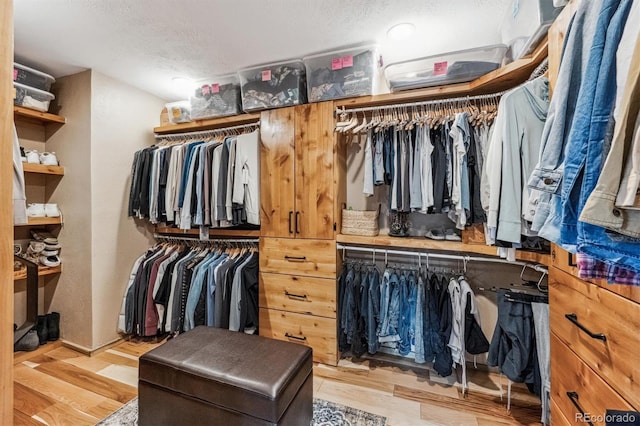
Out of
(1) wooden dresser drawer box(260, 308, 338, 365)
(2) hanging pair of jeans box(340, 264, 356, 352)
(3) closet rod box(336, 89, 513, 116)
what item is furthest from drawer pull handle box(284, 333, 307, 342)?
(3) closet rod box(336, 89, 513, 116)

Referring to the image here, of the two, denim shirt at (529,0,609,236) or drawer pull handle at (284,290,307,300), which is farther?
drawer pull handle at (284,290,307,300)

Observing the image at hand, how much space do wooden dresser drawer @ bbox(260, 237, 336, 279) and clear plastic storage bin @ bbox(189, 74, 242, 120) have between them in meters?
1.28

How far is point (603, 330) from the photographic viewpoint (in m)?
0.88

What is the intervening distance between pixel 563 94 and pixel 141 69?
2.95 meters

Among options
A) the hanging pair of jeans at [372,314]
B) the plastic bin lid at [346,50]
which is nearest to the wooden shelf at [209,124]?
the plastic bin lid at [346,50]

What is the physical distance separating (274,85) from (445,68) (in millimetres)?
1353

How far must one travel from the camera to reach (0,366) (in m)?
0.91

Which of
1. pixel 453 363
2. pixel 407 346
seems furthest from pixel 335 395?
pixel 453 363

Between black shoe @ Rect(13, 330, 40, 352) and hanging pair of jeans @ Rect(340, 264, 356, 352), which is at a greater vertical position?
hanging pair of jeans @ Rect(340, 264, 356, 352)

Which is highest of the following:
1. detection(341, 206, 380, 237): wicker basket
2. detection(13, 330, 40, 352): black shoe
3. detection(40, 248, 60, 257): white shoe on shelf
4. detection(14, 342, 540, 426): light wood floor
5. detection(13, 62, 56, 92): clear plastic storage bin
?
detection(13, 62, 56, 92): clear plastic storage bin

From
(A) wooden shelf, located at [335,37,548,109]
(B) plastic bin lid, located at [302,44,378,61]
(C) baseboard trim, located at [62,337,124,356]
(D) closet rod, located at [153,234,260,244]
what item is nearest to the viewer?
(A) wooden shelf, located at [335,37,548,109]

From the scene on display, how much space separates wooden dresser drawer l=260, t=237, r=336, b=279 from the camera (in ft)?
7.25

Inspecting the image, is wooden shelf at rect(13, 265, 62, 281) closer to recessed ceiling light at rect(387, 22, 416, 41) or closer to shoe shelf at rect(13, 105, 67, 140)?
shoe shelf at rect(13, 105, 67, 140)

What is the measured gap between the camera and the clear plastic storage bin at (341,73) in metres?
2.05
